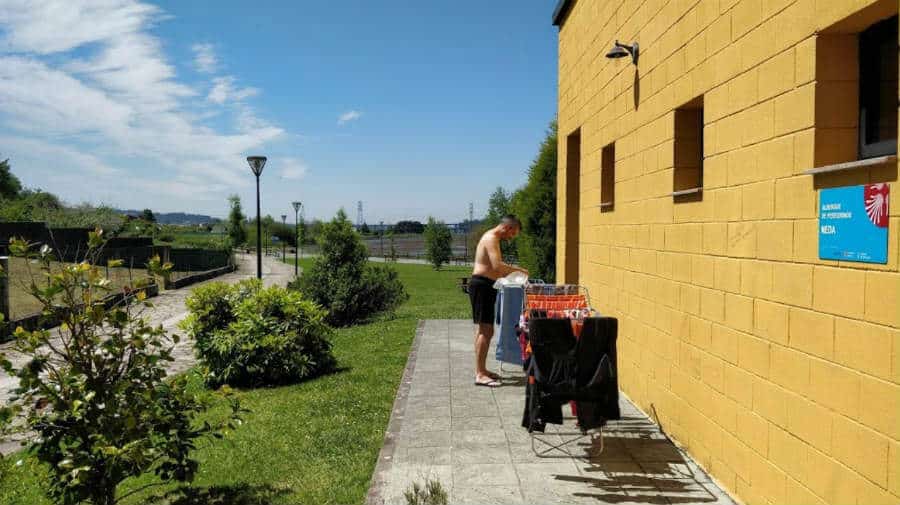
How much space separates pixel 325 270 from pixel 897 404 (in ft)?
42.0

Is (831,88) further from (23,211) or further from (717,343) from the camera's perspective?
(23,211)

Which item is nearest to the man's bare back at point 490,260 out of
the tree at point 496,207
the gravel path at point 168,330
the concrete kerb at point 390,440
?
the concrete kerb at point 390,440

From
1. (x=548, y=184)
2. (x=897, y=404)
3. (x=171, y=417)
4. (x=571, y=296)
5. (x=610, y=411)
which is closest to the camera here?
(x=897, y=404)

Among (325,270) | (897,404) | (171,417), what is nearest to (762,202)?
(897,404)

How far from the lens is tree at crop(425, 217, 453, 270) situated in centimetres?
4253

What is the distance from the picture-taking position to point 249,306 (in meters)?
8.61

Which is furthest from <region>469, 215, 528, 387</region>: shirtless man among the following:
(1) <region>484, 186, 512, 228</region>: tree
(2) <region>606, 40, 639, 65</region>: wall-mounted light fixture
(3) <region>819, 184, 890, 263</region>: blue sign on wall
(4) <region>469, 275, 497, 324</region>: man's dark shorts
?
(1) <region>484, 186, 512, 228</region>: tree

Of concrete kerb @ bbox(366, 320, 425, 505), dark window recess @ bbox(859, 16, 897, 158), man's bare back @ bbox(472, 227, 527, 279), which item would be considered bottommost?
concrete kerb @ bbox(366, 320, 425, 505)

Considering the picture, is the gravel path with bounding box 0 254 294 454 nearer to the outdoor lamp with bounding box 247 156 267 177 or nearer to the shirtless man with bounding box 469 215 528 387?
the outdoor lamp with bounding box 247 156 267 177

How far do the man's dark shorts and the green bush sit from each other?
2760mm

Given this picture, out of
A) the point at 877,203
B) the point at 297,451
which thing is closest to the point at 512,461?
the point at 297,451

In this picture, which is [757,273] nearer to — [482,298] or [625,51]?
[625,51]

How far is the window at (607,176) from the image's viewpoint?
22.7 ft

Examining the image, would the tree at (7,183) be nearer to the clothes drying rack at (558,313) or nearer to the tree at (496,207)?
the tree at (496,207)
